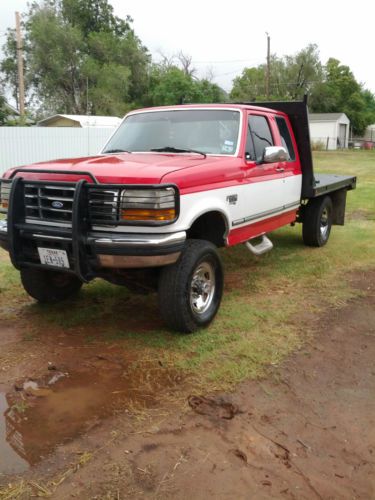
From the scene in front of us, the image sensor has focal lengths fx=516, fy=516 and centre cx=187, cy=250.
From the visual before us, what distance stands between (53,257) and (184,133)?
81.6 inches

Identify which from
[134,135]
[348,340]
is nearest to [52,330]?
[134,135]

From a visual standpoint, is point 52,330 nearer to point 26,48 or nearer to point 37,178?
point 37,178

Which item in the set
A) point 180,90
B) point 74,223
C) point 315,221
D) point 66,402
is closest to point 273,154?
point 74,223

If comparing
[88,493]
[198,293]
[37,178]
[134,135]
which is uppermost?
[134,135]

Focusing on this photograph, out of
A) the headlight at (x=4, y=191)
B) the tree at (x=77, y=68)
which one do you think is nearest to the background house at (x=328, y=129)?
the tree at (x=77, y=68)

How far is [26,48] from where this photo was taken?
4222 cm

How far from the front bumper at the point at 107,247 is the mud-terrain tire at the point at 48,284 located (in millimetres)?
890

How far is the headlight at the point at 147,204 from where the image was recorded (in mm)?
3902

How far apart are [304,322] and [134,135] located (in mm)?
2698

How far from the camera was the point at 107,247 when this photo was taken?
156 inches

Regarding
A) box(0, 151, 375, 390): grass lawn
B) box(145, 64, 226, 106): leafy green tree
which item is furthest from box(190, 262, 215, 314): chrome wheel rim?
box(145, 64, 226, 106): leafy green tree

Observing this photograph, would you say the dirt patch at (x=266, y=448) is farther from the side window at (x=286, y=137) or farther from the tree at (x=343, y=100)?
the tree at (x=343, y=100)

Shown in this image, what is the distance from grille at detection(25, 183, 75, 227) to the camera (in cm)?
415

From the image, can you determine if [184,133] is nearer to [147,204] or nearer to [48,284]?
[147,204]
